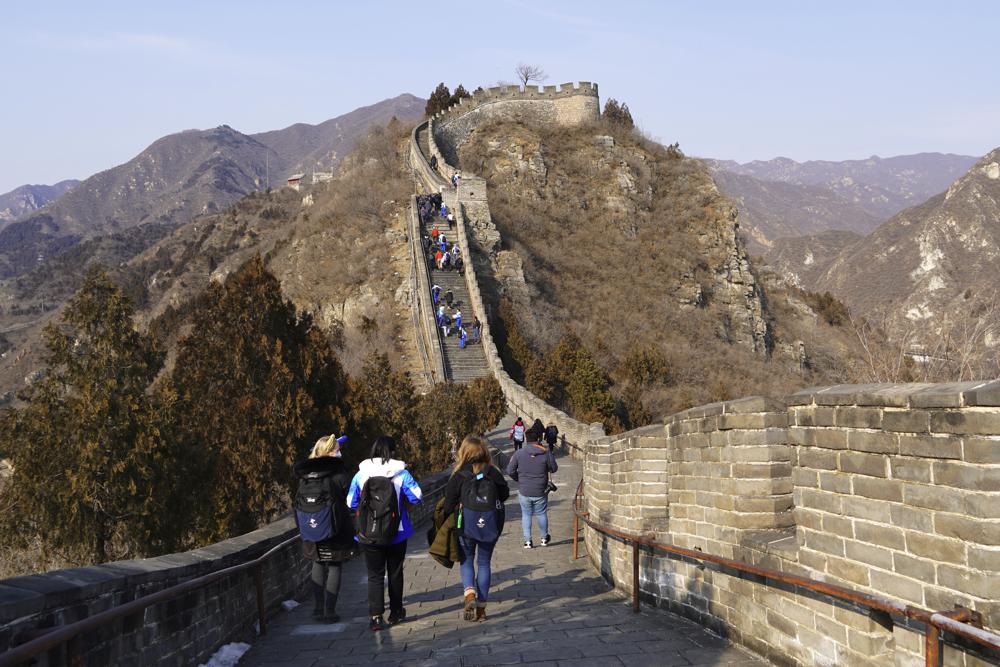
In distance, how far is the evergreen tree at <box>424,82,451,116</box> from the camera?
203ft

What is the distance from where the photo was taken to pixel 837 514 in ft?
16.1

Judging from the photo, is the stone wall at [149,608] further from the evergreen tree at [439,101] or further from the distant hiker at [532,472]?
the evergreen tree at [439,101]

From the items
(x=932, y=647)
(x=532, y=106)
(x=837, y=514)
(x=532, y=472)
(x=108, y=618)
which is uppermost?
(x=532, y=106)

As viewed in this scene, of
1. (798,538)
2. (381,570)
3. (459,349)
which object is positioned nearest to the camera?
(798,538)

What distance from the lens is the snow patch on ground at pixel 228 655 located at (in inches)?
242

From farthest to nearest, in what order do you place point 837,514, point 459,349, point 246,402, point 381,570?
point 459,349 → point 246,402 → point 381,570 → point 837,514

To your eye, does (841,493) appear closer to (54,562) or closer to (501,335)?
(54,562)

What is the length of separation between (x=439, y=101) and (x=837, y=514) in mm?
60426

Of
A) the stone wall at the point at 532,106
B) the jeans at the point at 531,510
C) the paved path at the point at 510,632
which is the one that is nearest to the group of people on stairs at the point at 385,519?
the paved path at the point at 510,632

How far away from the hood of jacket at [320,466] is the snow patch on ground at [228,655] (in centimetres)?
146

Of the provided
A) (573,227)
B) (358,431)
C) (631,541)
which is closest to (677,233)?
(573,227)

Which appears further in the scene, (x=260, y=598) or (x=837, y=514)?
(x=260, y=598)

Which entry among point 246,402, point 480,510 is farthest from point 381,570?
point 246,402

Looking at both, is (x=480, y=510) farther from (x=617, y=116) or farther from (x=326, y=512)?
(x=617, y=116)
